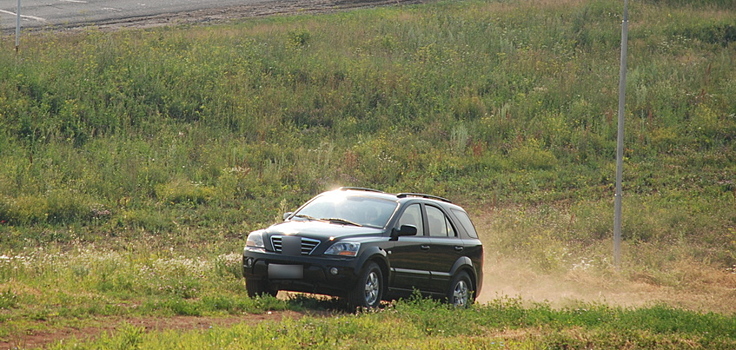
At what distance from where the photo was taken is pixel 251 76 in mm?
31156

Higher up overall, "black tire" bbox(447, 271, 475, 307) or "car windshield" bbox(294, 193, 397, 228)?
"car windshield" bbox(294, 193, 397, 228)

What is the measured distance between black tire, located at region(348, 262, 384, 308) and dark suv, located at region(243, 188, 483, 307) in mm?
12

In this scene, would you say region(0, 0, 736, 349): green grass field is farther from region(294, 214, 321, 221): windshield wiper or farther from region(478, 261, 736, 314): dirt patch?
region(294, 214, 321, 221): windshield wiper

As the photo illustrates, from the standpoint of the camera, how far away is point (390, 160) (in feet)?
87.7

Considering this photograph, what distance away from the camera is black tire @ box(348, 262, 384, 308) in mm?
11039

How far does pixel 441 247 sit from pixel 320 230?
2109mm

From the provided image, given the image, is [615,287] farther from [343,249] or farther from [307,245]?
[307,245]

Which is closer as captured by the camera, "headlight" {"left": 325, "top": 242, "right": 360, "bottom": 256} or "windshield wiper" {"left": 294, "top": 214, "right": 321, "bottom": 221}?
"headlight" {"left": 325, "top": 242, "right": 360, "bottom": 256}

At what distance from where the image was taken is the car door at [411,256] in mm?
11836

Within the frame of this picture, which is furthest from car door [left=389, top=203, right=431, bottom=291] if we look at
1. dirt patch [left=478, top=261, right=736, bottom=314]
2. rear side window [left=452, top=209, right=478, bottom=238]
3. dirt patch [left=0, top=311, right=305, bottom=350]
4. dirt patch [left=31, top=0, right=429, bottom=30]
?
dirt patch [left=31, top=0, right=429, bottom=30]

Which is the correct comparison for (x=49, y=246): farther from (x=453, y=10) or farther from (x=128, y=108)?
(x=453, y=10)

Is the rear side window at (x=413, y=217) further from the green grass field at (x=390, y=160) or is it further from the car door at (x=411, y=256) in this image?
the green grass field at (x=390, y=160)

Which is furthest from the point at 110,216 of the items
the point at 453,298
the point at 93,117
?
the point at 453,298

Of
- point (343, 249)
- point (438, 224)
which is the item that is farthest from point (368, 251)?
point (438, 224)
